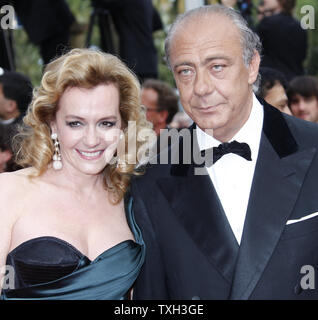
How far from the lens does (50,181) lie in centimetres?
317

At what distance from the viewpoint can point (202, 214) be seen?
2762 mm

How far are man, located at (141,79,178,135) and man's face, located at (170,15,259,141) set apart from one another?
9.09 ft

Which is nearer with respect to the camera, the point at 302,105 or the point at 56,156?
the point at 56,156

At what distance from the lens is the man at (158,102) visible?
5.63 m

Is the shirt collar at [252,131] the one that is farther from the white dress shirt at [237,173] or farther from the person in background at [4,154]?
the person in background at [4,154]

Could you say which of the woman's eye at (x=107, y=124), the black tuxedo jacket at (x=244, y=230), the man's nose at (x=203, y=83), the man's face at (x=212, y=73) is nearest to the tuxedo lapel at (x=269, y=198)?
the black tuxedo jacket at (x=244, y=230)

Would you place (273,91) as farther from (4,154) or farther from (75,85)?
(4,154)

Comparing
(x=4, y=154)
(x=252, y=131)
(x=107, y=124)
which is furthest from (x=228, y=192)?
(x=4, y=154)

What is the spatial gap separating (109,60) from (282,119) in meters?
0.95

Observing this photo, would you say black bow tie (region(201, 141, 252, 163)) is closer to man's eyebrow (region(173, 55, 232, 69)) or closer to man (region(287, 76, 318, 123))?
man's eyebrow (region(173, 55, 232, 69))

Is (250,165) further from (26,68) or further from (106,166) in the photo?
(26,68)

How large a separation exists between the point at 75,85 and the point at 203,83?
2.30 ft

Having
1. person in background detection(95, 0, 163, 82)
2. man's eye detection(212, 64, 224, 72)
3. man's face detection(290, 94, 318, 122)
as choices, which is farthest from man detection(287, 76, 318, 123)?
man's eye detection(212, 64, 224, 72)
